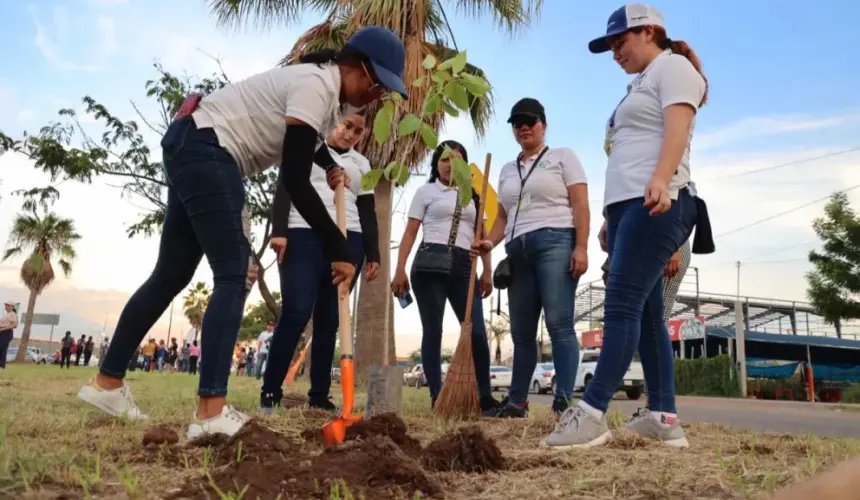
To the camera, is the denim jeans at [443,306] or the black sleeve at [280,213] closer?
the black sleeve at [280,213]

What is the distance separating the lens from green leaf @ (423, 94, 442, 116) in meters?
3.12

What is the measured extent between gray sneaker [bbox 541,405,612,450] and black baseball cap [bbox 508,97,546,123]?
78.1 inches

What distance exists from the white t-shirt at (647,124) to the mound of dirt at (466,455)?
4.00 ft

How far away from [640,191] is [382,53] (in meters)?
1.18

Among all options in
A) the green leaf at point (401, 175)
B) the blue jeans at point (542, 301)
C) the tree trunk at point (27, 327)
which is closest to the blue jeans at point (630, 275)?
the blue jeans at point (542, 301)

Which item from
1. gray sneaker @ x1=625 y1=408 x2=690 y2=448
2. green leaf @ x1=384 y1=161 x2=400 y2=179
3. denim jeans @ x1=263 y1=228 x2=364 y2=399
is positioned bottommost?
gray sneaker @ x1=625 y1=408 x2=690 y2=448

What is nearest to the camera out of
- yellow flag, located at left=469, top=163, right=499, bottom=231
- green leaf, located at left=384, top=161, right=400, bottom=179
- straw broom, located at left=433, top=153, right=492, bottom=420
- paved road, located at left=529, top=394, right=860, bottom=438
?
green leaf, located at left=384, top=161, right=400, bottom=179

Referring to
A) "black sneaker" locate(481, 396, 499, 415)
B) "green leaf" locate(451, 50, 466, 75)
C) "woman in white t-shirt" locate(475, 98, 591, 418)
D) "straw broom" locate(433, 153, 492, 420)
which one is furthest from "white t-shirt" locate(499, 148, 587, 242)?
"green leaf" locate(451, 50, 466, 75)

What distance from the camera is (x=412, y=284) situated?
14.7 ft

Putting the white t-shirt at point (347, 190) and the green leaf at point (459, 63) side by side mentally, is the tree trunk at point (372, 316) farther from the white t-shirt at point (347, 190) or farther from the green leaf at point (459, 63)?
the green leaf at point (459, 63)

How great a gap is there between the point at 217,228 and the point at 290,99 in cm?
58

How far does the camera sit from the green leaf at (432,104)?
10.2ft

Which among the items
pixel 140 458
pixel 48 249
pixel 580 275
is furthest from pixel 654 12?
pixel 48 249

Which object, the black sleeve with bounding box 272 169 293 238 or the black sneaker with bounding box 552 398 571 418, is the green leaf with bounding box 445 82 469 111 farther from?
the black sneaker with bounding box 552 398 571 418
